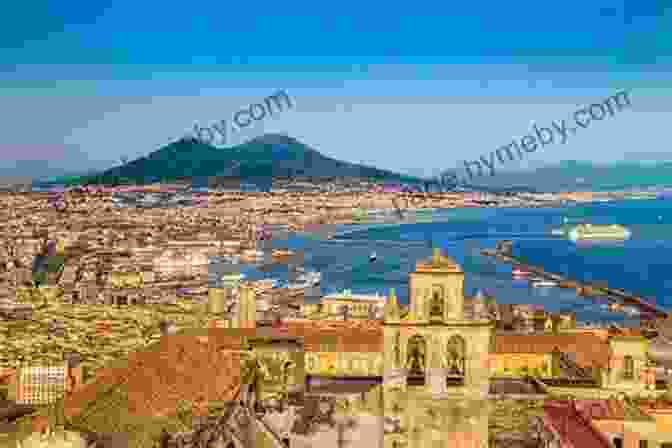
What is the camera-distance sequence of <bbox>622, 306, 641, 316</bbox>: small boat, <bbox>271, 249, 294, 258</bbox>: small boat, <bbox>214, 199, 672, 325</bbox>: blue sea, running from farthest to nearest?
<bbox>271, 249, 294, 258</bbox>: small boat, <bbox>214, 199, 672, 325</bbox>: blue sea, <bbox>622, 306, 641, 316</bbox>: small boat

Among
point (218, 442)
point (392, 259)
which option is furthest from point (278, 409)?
point (392, 259)

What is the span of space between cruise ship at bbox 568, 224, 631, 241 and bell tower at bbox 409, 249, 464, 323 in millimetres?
134540

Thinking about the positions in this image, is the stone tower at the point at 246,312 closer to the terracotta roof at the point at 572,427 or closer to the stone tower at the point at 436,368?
the terracotta roof at the point at 572,427

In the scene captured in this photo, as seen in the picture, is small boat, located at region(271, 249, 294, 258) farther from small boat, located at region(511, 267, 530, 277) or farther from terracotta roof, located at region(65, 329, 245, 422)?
terracotta roof, located at region(65, 329, 245, 422)

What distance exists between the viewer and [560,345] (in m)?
25.0

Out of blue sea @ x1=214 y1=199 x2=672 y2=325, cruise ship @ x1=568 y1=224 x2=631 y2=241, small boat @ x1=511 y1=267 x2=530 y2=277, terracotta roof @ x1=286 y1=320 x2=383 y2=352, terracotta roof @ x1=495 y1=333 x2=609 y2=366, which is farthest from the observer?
cruise ship @ x1=568 y1=224 x2=631 y2=241

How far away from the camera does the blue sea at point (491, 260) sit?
236 ft

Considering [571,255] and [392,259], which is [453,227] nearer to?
[571,255]

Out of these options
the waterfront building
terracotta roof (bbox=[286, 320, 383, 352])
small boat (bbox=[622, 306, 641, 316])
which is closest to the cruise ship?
small boat (bbox=[622, 306, 641, 316])

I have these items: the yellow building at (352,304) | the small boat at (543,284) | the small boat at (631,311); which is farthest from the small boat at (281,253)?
the yellow building at (352,304)

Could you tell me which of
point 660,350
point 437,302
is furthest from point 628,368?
point 660,350

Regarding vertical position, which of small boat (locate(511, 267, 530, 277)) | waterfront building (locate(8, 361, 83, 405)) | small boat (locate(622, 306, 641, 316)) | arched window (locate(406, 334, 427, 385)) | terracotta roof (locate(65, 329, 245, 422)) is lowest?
small boat (locate(622, 306, 641, 316))

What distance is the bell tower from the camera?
43.1ft

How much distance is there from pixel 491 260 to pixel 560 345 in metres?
75.6
